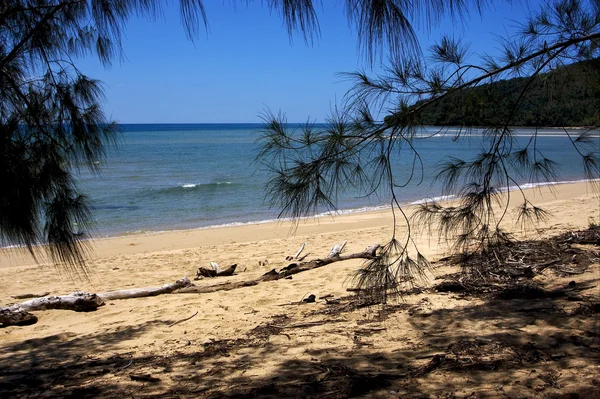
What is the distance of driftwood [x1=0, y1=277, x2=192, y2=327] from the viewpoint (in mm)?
4953

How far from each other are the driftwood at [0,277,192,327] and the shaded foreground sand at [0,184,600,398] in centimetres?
10

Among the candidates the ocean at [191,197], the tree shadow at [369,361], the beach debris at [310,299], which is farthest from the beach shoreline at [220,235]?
the tree shadow at [369,361]

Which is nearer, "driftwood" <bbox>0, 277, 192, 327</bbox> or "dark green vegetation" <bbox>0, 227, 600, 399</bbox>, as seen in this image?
"dark green vegetation" <bbox>0, 227, 600, 399</bbox>

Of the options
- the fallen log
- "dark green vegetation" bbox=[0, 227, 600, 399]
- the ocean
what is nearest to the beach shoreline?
the ocean

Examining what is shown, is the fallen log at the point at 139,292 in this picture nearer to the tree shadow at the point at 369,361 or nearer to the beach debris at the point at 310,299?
the tree shadow at the point at 369,361

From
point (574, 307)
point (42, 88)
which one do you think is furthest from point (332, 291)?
point (42, 88)

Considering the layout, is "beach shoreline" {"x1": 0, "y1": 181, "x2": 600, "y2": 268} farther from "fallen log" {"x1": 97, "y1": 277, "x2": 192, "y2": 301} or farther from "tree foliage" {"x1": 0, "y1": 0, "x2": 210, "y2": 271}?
"tree foliage" {"x1": 0, "y1": 0, "x2": 210, "y2": 271}

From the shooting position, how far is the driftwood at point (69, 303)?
16.3 ft

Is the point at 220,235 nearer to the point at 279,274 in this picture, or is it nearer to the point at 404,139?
the point at 279,274

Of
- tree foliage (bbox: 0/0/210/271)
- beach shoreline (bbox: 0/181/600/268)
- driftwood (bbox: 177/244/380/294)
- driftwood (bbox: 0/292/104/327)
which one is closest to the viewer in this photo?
tree foliage (bbox: 0/0/210/271)

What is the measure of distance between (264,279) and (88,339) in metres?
2.23

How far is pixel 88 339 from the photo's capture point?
4270 mm

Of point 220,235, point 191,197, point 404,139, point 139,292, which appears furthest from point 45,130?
point 191,197

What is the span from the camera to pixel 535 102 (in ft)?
10.7
